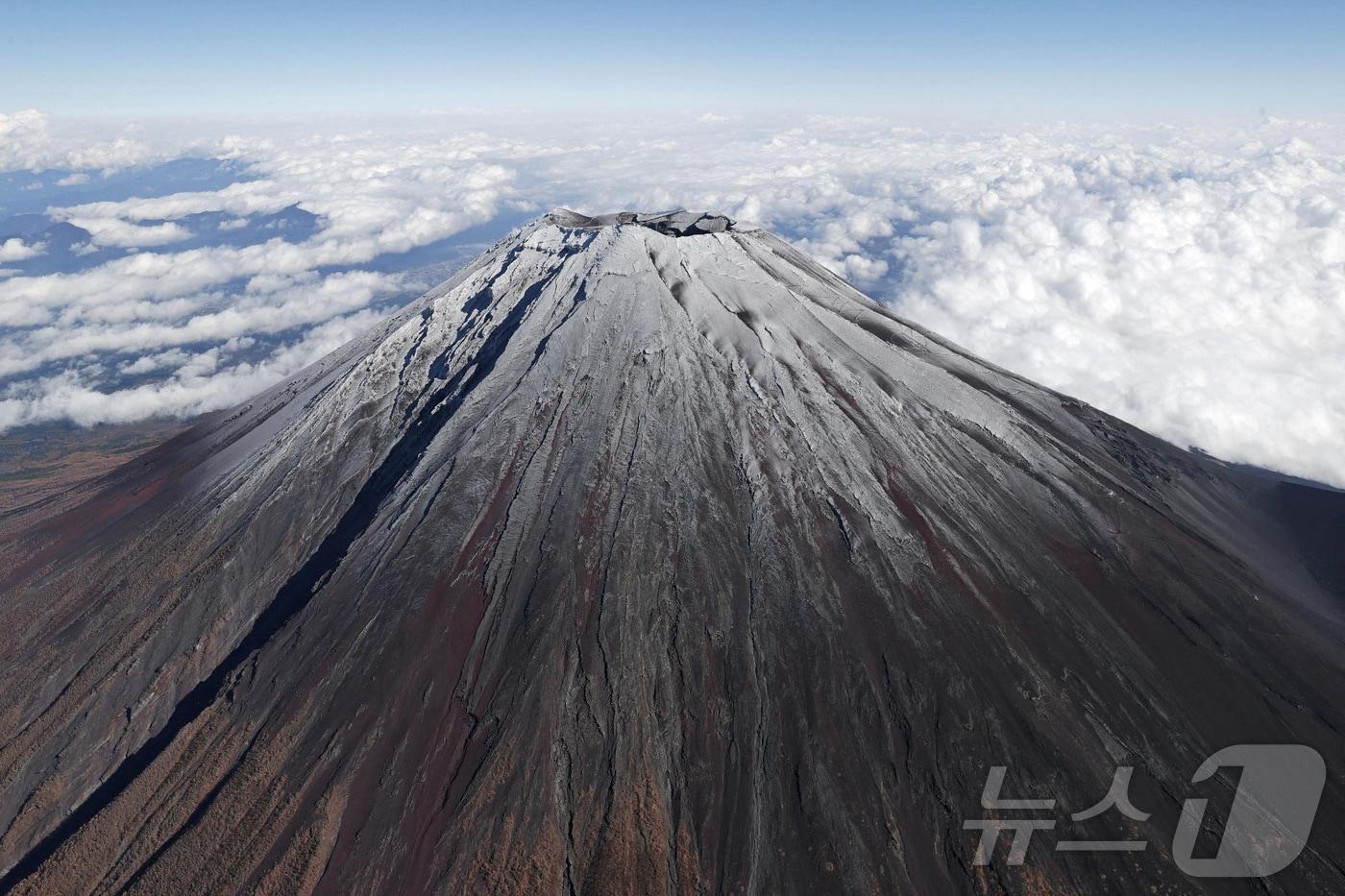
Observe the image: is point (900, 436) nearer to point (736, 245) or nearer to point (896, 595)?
point (896, 595)

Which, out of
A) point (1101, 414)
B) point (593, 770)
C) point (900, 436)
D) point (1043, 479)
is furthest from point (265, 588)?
point (1101, 414)

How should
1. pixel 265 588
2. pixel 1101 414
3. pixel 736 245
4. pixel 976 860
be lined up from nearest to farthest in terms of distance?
1. pixel 976 860
2. pixel 265 588
3. pixel 1101 414
4. pixel 736 245

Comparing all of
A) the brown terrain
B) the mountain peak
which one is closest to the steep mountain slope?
the mountain peak

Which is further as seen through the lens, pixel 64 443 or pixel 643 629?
pixel 64 443

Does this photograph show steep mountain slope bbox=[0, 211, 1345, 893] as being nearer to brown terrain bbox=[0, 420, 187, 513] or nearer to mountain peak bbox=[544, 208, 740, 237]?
mountain peak bbox=[544, 208, 740, 237]

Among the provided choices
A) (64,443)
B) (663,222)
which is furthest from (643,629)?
(64,443)

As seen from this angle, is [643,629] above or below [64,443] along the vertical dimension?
above

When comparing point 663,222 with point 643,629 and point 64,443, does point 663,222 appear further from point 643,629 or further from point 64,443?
point 64,443

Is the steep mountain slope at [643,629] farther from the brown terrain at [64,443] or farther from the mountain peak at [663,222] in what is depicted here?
the brown terrain at [64,443]
